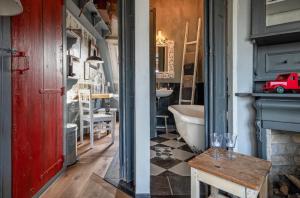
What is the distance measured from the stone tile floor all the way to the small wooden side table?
742 millimetres

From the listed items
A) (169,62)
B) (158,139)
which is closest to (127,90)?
(158,139)

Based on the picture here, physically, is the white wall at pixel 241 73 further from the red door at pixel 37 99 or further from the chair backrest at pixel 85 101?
the chair backrest at pixel 85 101

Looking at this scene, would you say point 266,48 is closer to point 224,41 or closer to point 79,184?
point 224,41

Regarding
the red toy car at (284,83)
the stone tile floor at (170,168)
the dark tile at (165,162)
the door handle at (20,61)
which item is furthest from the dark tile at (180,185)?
the door handle at (20,61)

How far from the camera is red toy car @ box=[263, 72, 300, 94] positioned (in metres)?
1.39

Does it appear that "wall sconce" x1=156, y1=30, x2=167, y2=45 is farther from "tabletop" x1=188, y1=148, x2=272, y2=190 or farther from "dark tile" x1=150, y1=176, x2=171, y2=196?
"tabletop" x1=188, y1=148, x2=272, y2=190

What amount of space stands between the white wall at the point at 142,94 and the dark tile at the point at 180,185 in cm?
34

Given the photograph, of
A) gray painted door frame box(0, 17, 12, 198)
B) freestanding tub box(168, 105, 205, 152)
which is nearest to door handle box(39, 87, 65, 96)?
gray painted door frame box(0, 17, 12, 198)

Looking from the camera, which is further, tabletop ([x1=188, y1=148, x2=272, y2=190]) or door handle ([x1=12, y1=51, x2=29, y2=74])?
door handle ([x1=12, y1=51, x2=29, y2=74])

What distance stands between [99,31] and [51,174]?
14.3 feet

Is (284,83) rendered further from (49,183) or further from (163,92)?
(163,92)

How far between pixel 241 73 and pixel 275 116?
44 cm

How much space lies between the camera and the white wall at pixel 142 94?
187 cm

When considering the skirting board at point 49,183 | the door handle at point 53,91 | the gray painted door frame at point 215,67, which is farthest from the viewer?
the door handle at point 53,91
